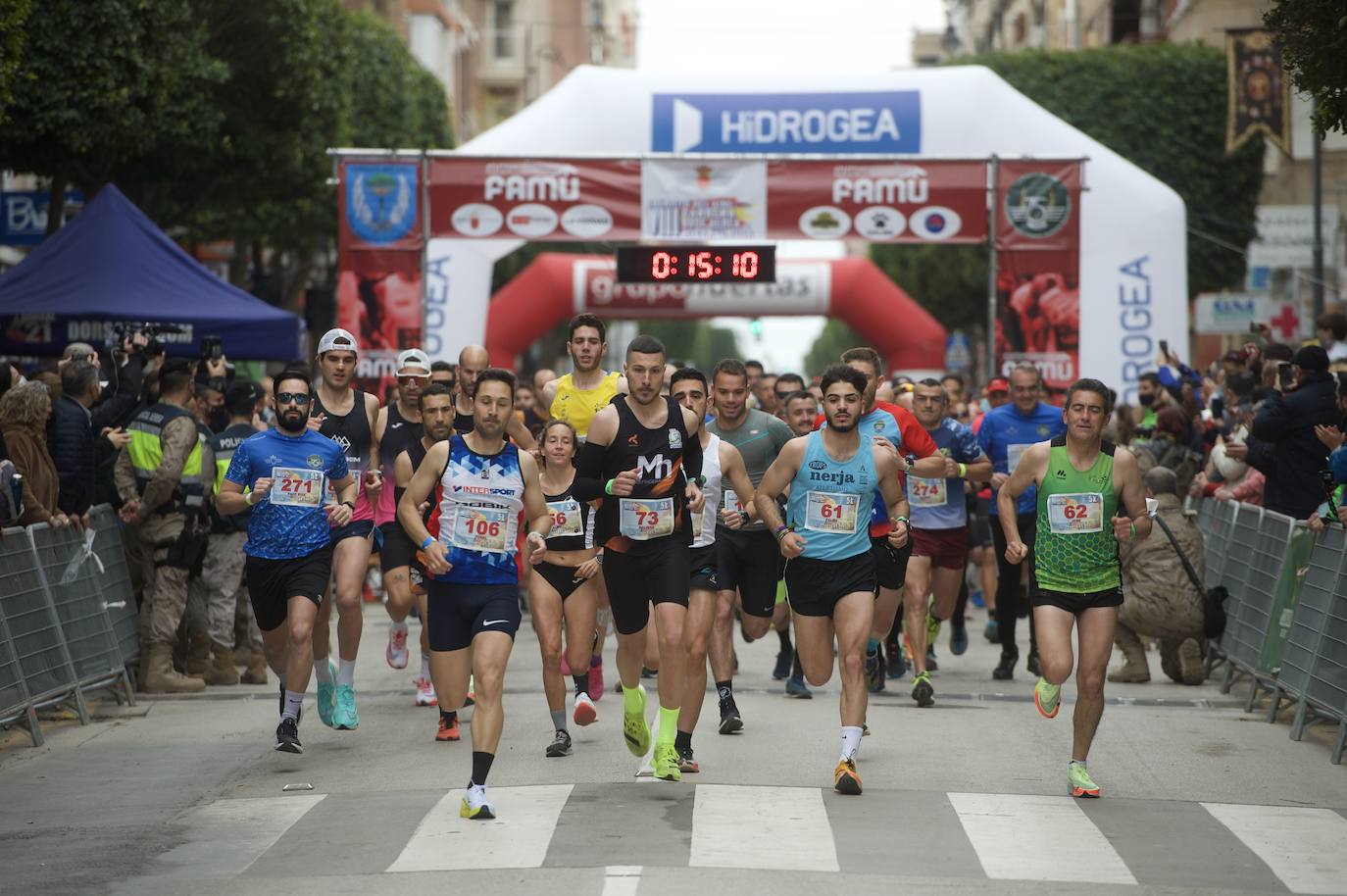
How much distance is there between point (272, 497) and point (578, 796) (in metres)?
2.58

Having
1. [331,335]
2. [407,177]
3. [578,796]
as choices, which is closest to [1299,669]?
[578,796]

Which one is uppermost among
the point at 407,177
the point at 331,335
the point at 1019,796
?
the point at 407,177

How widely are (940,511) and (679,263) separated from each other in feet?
24.1

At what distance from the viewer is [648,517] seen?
30.1 feet

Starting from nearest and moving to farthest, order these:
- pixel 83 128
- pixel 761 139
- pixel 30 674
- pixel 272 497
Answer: pixel 272 497, pixel 30 674, pixel 83 128, pixel 761 139

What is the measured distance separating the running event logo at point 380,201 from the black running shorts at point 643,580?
477 inches

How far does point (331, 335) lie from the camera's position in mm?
10953

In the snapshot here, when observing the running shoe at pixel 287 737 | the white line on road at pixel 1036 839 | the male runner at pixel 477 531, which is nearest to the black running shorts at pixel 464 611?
the male runner at pixel 477 531

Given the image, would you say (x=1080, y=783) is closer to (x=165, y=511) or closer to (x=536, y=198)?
(x=165, y=511)

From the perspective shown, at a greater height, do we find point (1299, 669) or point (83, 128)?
point (83, 128)

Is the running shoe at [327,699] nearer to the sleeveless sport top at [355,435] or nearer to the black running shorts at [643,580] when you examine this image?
the sleeveless sport top at [355,435]

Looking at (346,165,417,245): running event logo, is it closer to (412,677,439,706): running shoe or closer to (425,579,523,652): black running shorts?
(412,677,439,706): running shoe

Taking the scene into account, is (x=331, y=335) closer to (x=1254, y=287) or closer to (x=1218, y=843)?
(x=1218, y=843)

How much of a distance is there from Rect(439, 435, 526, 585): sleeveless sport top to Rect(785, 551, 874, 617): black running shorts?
1423 millimetres
